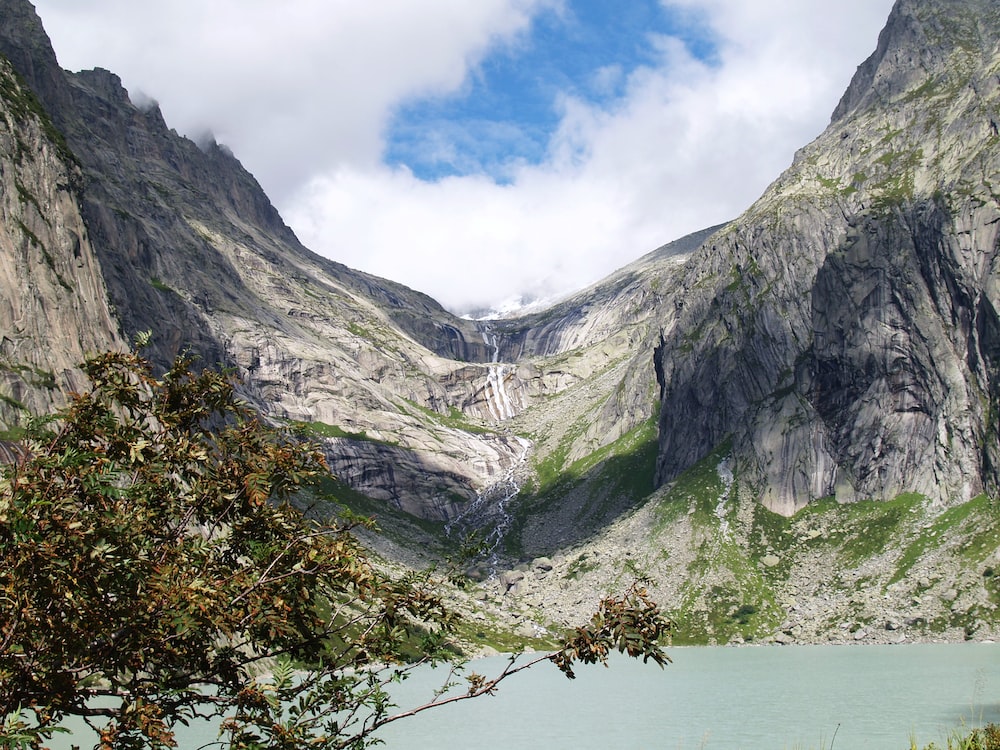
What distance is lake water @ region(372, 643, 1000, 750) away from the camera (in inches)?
2398

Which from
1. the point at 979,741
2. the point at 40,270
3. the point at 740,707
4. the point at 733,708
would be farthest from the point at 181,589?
the point at 40,270

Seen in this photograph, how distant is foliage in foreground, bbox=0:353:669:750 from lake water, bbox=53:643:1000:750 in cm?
3777

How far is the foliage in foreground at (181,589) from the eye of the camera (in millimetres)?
9383

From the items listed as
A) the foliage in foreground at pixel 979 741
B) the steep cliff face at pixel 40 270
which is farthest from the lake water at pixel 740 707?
the steep cliff face at pixel 40 270

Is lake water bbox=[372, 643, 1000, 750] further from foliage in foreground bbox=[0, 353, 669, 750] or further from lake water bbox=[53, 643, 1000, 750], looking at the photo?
foliage in foreground bbox=[0, 353, 669, 750]

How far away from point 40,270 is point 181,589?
138 metres

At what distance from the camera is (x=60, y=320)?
12888 centimetres

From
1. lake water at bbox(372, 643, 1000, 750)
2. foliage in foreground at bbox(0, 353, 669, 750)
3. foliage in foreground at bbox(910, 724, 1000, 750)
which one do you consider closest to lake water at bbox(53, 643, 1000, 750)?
lake water at bbox(372, 643, 1000, 750)

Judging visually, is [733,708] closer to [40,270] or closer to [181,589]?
[181,589]

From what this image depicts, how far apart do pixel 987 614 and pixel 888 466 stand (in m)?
53.4

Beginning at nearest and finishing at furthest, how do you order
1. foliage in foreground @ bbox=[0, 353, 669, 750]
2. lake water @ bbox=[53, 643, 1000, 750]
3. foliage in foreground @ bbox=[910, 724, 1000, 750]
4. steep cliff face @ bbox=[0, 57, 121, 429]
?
foliage in foreground @ bbox=[0, 353, 669, 750] → foliage in foreground @ bbox=[910, 724, 1000, 750] → lake water @ bbox=[53, 643, 1000, 750] → steep cliff face @ bbox=[0, 57, 121, 429]

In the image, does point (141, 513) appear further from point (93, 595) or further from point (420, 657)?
point (420, 657)

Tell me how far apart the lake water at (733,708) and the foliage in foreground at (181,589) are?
124ft

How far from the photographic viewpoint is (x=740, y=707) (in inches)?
3098
